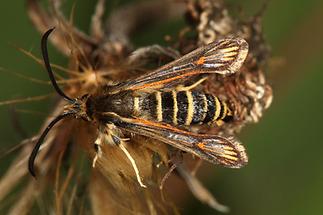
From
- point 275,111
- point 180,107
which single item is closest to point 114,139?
point 180,107

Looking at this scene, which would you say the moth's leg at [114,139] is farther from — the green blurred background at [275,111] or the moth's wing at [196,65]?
the green blurred background at [275,111]

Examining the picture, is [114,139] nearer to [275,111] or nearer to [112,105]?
[112,105]

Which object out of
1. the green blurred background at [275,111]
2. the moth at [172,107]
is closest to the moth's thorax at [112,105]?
the moth at [172,107]

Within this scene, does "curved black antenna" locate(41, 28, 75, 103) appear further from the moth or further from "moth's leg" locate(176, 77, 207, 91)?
"moth's leg" locate(176, 77, 207, 91)

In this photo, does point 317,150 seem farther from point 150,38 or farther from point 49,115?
point 49,115

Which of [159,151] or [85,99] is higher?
[85,99]

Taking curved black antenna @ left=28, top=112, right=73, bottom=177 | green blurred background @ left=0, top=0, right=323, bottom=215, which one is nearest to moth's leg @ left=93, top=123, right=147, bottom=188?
curved black antenna @ left=28, top=112, right=73, bottom=177

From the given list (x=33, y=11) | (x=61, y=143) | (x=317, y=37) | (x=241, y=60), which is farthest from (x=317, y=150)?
(x=33, y=11)
